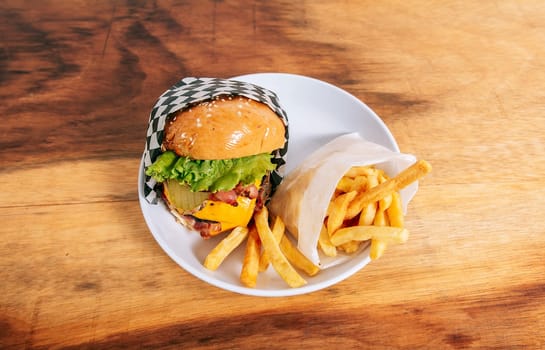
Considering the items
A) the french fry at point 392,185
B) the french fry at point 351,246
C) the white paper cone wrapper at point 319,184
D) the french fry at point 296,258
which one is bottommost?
the french fry at point 296,258

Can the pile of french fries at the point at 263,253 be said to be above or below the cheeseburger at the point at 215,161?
below

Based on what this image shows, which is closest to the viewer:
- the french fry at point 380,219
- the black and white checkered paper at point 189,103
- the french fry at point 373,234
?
the french fry at point 373,234

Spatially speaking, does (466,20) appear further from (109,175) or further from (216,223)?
(109,175)

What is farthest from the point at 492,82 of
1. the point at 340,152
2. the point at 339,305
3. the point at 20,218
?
the point at 20,218

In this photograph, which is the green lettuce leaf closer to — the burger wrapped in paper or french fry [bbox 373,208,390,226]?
the burger wrapped in paper

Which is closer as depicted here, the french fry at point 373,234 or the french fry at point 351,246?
the french fry at point 373,234

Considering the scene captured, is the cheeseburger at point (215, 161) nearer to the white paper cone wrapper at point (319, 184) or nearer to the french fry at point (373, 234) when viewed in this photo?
the white paper cone wrapper at point (319, 184)

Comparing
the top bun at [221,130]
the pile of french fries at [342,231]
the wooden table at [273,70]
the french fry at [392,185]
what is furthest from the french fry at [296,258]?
the top bun at [221,130]

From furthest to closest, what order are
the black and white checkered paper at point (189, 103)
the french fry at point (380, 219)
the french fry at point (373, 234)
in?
the black and white checkered paper at point (189, 103) → the french fry at point (380, 219) → the french fry at point (373, 234)
